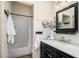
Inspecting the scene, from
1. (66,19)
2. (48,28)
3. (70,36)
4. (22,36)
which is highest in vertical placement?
(66,19)

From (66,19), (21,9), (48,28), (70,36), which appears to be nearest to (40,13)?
(48,28)

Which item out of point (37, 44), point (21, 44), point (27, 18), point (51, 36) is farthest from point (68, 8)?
point (21, 44)

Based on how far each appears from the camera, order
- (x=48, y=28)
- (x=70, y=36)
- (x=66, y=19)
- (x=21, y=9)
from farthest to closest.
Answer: (x=21, y=9) → (x=48, y=28) → (x=66, y=19) → (x=70, y=36)

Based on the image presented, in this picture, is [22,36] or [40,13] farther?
[22,36]

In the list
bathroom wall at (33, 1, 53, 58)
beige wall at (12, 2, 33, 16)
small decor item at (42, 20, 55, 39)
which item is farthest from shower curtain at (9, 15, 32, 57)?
small decor item at (42, 20, 55, 39)

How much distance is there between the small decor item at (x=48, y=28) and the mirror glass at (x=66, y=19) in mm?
324

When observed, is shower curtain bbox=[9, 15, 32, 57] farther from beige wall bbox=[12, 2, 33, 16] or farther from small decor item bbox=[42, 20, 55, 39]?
small decor item bbox=[42, 20, 55, 39]

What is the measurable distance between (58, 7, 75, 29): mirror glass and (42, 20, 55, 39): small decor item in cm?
32

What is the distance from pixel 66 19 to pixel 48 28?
818 millimetres

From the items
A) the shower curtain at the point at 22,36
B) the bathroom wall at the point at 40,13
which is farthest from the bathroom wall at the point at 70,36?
the shower curtain at the point at 22,36

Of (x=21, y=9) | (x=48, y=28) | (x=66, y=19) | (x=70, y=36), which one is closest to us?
(x=70, y=36)

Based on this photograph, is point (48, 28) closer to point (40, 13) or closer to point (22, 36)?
point (40, 13)

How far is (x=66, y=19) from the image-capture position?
2.40 meters

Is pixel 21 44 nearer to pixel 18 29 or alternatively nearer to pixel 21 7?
pixel 18 29
